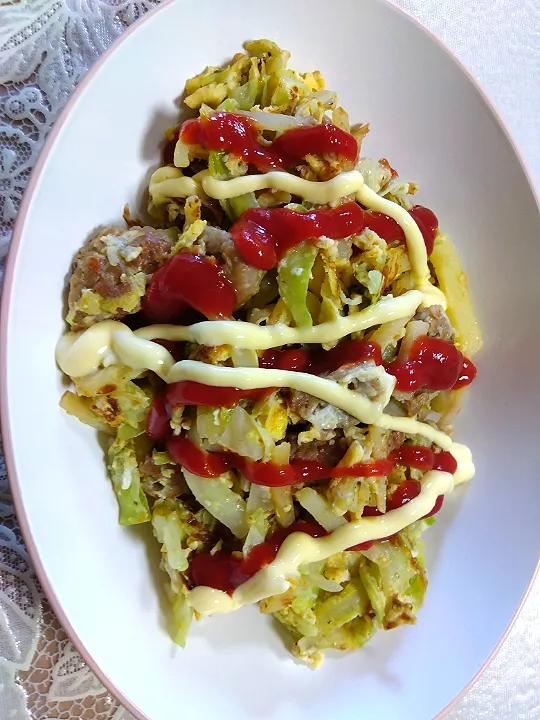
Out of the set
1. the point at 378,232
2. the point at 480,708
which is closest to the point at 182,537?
the point at 378,232

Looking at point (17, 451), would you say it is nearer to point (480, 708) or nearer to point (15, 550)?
point (15, 550)

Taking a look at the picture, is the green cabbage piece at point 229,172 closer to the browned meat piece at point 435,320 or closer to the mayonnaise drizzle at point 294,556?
the browned meat piece at point 435,320

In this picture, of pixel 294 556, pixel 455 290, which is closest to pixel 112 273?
pixel 294 556

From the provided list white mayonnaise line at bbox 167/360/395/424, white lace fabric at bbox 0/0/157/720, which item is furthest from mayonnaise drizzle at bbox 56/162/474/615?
white lace fabric at bbox 0/0/157/720

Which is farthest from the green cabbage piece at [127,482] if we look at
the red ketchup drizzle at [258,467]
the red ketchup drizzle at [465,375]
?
the red ketchup drizzle at [465,375]

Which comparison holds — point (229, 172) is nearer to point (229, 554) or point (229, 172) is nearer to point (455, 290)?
point (455, 290)

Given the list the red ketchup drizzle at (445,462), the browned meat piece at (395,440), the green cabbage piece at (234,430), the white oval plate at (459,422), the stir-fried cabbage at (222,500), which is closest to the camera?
the white oval plate at (459,422)
